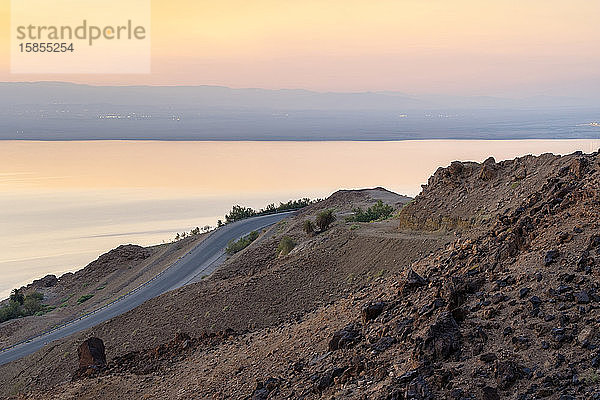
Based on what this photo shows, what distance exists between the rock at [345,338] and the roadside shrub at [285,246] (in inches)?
606

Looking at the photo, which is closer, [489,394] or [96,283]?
[489,394]

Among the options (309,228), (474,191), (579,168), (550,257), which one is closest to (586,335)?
(550,257)

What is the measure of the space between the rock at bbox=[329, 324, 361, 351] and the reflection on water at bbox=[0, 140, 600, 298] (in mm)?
35539

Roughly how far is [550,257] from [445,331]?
2110 millimetres

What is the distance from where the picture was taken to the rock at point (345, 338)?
37.1ft

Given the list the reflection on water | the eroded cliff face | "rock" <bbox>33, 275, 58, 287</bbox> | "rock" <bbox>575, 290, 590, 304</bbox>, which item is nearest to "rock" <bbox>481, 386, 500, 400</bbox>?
"rock" <bbox>575, 290, 590, 304</bbox>

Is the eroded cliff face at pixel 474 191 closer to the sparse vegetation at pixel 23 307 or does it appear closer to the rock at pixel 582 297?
the rock at pixel 582 297

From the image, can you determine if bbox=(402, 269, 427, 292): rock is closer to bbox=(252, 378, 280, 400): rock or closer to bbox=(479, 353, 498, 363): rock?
bbox=(252, 378, 280, 400): rock

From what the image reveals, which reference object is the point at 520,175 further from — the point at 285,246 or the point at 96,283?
the point at 96,283

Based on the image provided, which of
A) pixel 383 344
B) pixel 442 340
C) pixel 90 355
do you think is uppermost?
pixel 442 340

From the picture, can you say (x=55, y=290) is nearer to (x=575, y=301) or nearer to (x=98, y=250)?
(x=98, y=250)

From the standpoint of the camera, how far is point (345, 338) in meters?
11.4

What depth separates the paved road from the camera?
27344 mm

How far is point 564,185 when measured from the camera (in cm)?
1305
